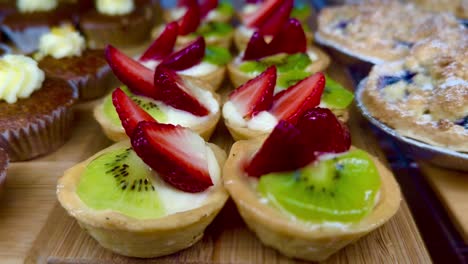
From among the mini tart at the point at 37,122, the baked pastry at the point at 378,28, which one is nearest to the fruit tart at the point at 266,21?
the baked pastry at the point at 378,28

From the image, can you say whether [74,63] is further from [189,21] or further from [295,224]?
[295,224]

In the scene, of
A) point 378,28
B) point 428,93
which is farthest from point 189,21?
point 428,93

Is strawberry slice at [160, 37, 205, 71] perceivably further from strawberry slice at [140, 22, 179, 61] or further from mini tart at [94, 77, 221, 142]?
mini tart at [94, 77, 221, 142]

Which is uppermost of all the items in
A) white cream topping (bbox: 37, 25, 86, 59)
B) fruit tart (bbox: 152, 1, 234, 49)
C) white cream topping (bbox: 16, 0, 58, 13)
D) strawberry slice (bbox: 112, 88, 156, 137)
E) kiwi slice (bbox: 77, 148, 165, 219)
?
strawberry slice (bbox: 112, 88, 156, 137)

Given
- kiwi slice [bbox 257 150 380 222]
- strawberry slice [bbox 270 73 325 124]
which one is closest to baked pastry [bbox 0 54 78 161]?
strawberry slice [bbox 270 73 325 124]

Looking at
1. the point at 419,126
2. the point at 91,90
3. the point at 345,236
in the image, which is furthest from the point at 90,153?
the point at 419,126

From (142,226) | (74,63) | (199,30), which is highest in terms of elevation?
(142,226)
